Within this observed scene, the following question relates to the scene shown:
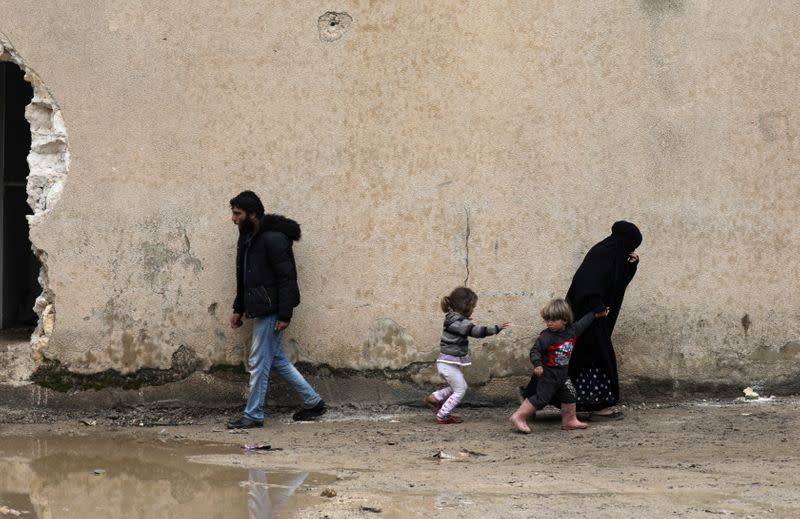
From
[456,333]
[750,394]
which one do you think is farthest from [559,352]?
[750,394]

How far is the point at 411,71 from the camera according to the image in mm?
7824

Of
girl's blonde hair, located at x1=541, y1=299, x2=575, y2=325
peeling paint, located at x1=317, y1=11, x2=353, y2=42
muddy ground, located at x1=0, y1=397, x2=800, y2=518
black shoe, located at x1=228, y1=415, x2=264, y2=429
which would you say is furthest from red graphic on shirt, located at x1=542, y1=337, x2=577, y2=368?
peeling paint, located at x1=317, y1=11, x2=353, y2=42

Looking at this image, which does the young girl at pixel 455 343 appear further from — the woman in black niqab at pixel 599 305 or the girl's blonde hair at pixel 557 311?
the woman in black niqab at pixel 599 305

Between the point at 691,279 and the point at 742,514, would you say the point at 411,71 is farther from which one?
the point at 742,514

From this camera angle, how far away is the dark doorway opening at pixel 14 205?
9109mm

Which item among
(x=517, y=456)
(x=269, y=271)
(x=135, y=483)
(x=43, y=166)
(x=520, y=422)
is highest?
(x=43, y=166)

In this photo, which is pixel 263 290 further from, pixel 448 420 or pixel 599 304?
pixel 599 304

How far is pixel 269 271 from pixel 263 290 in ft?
0.44

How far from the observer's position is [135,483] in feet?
20.5

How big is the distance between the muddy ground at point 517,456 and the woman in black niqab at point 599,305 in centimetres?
22

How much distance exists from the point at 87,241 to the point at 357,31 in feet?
7.82

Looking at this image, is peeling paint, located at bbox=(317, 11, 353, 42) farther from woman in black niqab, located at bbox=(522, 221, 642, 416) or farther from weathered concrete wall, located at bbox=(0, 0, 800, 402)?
woman in black niqab, located at bbox=(522, 221, 642, 416)

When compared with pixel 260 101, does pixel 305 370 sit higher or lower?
lower

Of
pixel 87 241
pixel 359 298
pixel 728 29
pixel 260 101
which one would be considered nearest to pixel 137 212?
pixel 87 241
